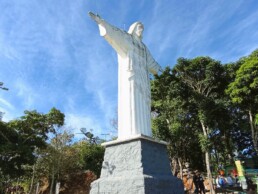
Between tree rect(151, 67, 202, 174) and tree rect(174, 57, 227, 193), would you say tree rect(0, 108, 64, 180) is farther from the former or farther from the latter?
tree rect(174, 57, 227, 193)

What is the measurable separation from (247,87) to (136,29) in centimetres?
973

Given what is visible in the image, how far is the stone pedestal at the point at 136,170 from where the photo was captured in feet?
16.4

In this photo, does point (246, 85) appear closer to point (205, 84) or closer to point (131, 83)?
point (205, 84)

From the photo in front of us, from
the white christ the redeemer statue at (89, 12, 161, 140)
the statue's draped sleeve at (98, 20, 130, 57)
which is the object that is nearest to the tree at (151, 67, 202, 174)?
the white christ the redeemer statue at (89, 12, 161, 140)

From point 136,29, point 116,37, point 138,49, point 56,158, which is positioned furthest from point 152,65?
point 56,158

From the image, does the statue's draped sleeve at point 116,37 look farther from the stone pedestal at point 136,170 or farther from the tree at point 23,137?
the tree at point 23,137

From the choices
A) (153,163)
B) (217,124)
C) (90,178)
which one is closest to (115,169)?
(153,163)

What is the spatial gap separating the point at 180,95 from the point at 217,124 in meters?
3.15

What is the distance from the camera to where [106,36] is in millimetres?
6160

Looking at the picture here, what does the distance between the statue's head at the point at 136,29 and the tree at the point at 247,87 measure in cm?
935

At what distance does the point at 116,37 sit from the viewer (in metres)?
6.36

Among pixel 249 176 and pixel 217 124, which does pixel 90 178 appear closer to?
pixel 217 124

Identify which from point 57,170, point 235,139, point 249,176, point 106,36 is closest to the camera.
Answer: point 106,36

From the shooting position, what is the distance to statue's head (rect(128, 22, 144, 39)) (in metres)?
7.30
